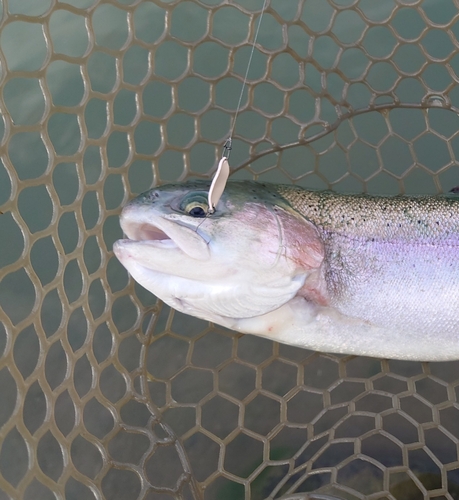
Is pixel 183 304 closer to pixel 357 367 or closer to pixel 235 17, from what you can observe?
pixel 357 367

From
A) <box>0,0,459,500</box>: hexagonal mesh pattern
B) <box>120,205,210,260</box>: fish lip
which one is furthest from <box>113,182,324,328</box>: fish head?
<box>0,0,459,500</box>: hexagonal mesh pattern

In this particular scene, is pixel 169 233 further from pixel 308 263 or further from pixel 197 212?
pixel 308 263

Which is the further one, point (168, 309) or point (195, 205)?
point (168, 309)

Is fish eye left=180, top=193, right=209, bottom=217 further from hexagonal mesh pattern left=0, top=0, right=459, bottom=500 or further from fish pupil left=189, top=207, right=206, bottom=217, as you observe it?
hexagonal mesh pattern left=0, top=0, right=459, bottom=500

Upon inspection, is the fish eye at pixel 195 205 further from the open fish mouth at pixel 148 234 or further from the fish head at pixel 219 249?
the open fish mouth at pixel 148 234

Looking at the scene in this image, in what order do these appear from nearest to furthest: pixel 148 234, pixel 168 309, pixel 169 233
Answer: pixel 169 233 < pixel 148 234 < pixel 168 309

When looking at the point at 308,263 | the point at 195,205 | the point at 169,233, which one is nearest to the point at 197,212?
the point at 195,205

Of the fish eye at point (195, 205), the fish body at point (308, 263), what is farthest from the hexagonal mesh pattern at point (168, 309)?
the fish eye at point (195, 205)
